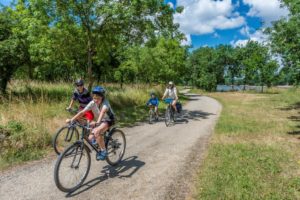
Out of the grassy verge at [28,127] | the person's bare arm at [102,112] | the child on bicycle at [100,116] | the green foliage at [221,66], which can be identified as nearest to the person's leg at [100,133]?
the child on bicycle at [100,116]

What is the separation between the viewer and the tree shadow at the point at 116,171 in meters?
4.49

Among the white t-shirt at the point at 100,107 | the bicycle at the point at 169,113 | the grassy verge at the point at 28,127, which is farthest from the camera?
the bicycle at the point at 169,113

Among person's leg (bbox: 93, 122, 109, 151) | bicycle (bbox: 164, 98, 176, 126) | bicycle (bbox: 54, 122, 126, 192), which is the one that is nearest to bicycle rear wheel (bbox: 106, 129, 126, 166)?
bicycle (bbox: 54, 122, 126, 192)

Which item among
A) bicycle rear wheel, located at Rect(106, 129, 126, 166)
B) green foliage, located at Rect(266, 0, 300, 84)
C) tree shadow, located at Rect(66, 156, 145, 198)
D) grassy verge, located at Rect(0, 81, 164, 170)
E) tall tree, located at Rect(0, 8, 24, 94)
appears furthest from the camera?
tall tree, located at Rect(0, 8, 24, 94)

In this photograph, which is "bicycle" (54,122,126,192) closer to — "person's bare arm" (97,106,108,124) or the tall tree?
"person's bare arm" (97,106,108,124)

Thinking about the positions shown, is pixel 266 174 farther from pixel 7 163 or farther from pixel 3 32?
pixel 3 32

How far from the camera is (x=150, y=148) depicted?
7.19 metres

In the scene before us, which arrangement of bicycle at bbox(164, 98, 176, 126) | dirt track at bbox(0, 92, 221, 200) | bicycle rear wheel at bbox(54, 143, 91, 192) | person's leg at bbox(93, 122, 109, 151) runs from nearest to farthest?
bicycle rear wheel at bbox(54, 143, 91, 192) → dirt track at bbox(0, 92, 221, 200) → person's leg at bbox(93, 122, 109, 151) → bicycle at bbox(164, 98, 176, 126)

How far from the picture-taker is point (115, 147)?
559 centimetres

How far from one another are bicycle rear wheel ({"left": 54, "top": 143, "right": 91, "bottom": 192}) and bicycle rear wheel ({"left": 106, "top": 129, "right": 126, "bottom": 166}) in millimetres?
740

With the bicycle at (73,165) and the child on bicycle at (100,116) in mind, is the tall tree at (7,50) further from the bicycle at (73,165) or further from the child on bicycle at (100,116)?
the bicycle at (73,165)

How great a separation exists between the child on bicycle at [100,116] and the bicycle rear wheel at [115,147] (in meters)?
0.31

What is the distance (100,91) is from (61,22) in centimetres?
773

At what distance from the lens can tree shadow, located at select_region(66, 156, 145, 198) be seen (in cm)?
449
